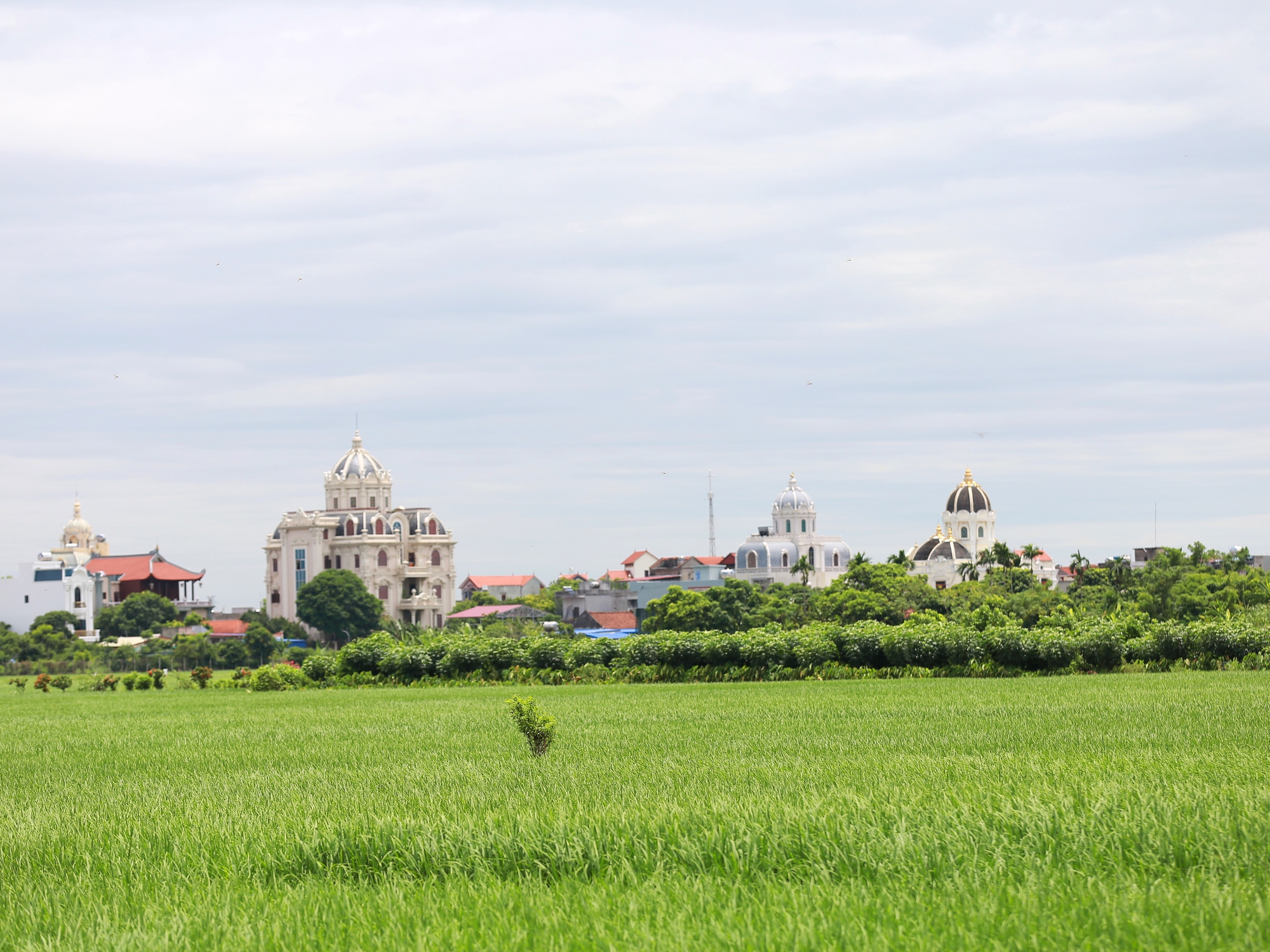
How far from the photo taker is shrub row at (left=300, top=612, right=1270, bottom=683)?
3534 centimetres

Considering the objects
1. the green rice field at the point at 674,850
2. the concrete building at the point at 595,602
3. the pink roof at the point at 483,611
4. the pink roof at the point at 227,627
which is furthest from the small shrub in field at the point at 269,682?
the concrete building at the point at 595,602

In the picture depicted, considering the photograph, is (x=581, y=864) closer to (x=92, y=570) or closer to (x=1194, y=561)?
(x=1194, y=561)

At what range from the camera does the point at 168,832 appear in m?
9.79

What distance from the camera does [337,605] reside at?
131 metres

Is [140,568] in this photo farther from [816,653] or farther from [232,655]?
[816,653]

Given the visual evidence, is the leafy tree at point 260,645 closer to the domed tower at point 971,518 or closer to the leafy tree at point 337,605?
the leafy tree at point 337,605

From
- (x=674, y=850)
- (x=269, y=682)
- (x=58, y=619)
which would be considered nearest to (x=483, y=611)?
(x=58, y=619)

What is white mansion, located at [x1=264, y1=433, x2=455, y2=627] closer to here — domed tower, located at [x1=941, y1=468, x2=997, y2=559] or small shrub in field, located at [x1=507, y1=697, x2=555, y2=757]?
domed tower, located at [x1=941, y1=468, x2=997, y2=559]

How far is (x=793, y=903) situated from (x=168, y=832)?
229 inches

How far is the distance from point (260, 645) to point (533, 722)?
292ft

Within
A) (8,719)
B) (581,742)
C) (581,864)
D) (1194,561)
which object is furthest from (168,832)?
(1194,561)

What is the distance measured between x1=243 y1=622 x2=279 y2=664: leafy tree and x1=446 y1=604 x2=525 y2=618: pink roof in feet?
80.6

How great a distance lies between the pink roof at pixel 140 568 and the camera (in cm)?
14225

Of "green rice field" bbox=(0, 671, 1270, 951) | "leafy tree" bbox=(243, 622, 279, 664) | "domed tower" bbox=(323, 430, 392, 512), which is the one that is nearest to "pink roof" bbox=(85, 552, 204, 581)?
"domed tower" bbox=(323, 430, 392, 512)
